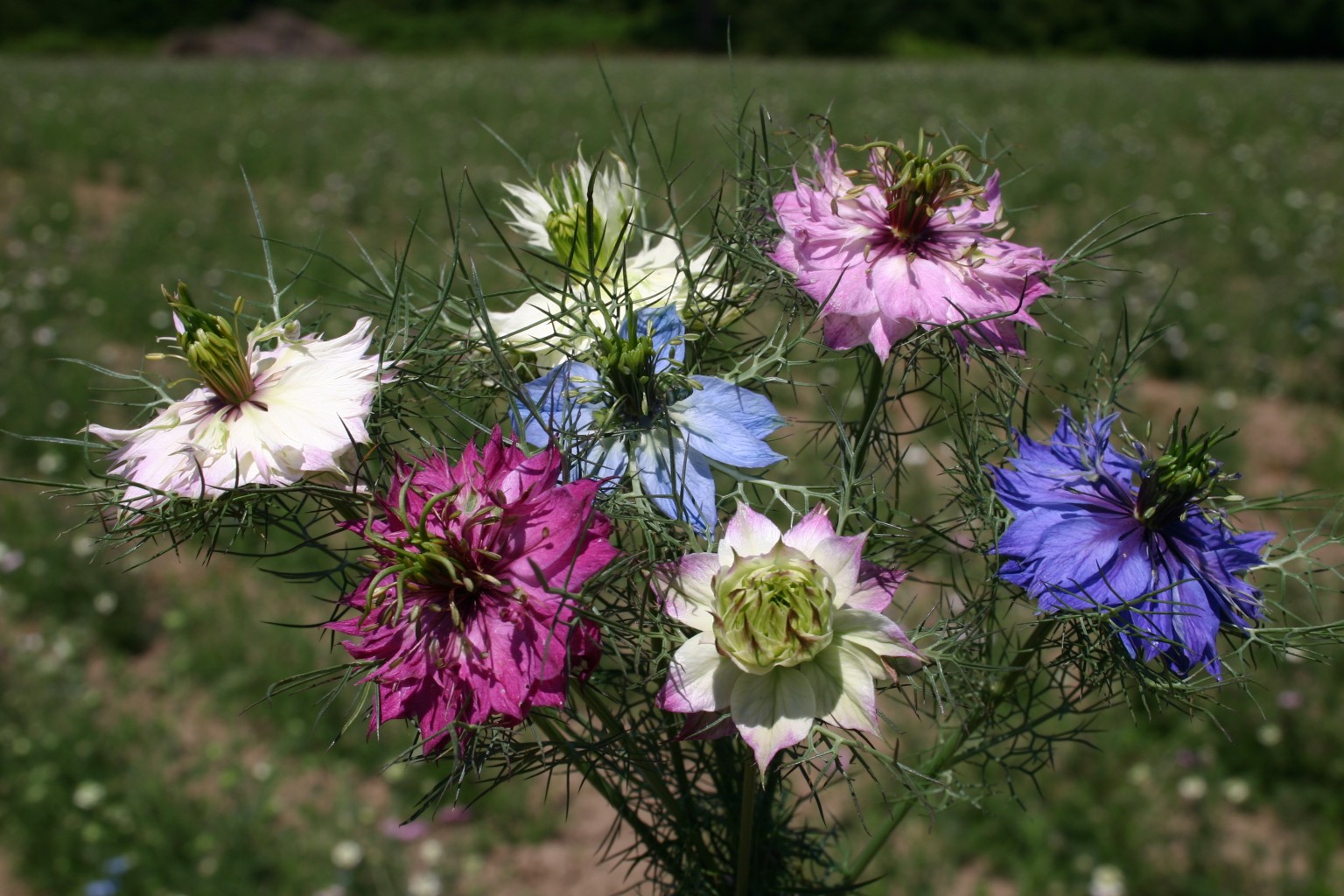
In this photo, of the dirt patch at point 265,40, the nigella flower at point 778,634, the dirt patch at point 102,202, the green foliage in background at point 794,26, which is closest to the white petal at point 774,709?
the nigella flower at point 778,634

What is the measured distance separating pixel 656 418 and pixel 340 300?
10.5ft

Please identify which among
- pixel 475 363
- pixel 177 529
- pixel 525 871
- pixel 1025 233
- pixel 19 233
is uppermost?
pixel 475 363

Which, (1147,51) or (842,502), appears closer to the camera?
(842,502)

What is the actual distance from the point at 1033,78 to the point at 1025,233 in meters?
6.62

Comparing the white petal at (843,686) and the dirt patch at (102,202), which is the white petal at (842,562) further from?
the dirt patch at (102,202)

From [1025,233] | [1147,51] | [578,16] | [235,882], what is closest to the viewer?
[235,882]

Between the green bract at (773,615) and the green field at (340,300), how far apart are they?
0.57ft

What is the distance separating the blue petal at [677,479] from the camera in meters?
0.53

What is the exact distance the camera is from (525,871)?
2193 mm

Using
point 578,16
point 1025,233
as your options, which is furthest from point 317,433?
point 578,16

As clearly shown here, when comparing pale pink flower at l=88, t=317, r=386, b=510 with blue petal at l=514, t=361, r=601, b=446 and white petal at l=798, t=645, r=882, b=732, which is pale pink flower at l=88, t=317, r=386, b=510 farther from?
white petal at l=798, t=645, r=882, b=732

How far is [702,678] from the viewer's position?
48 cm

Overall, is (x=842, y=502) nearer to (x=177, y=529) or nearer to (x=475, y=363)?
(x=475, y=363)

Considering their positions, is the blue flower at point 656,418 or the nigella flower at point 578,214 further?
the nigella flower at point 578,214
